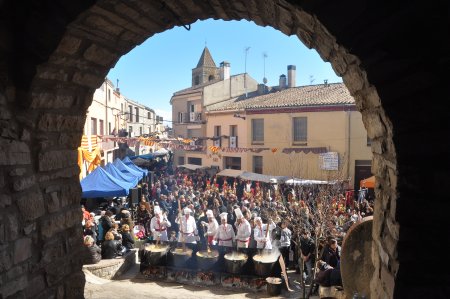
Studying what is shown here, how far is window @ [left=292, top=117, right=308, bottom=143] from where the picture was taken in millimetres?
23559

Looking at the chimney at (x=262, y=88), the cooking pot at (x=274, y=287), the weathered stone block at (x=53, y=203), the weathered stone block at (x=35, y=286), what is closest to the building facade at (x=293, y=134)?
the chimney at (x=262, y=88)

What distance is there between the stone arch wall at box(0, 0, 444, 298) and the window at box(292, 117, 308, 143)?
20483mm

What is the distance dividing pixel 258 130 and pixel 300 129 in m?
3.09

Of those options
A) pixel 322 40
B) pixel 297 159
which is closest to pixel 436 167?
pixel 322 40

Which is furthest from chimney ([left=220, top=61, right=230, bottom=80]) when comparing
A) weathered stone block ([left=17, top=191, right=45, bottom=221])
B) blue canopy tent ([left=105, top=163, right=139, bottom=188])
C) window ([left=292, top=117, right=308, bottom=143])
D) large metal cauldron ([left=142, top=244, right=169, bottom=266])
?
weathered stone block ([left=17, top=191, right=45, bottom=221])

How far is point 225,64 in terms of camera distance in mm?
34781

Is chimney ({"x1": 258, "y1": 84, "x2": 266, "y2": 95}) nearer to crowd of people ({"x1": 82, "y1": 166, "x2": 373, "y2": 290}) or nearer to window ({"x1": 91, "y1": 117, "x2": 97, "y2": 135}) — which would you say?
window ({"x1": 91, "y1": 117, "x2": 97, "y2": 135})

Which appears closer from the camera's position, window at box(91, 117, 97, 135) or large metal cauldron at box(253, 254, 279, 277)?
large metal cauldron at box(253, 254, 279, 277)

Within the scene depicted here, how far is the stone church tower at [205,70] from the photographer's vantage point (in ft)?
139

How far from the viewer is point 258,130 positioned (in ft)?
84.4

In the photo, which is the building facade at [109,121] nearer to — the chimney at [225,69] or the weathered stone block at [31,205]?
the chimney at [225,69]

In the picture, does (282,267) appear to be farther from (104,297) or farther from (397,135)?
(397,135)

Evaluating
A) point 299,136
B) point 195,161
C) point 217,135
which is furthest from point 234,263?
point 195,161

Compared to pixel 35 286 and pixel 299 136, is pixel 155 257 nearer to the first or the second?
pixel 35 286
